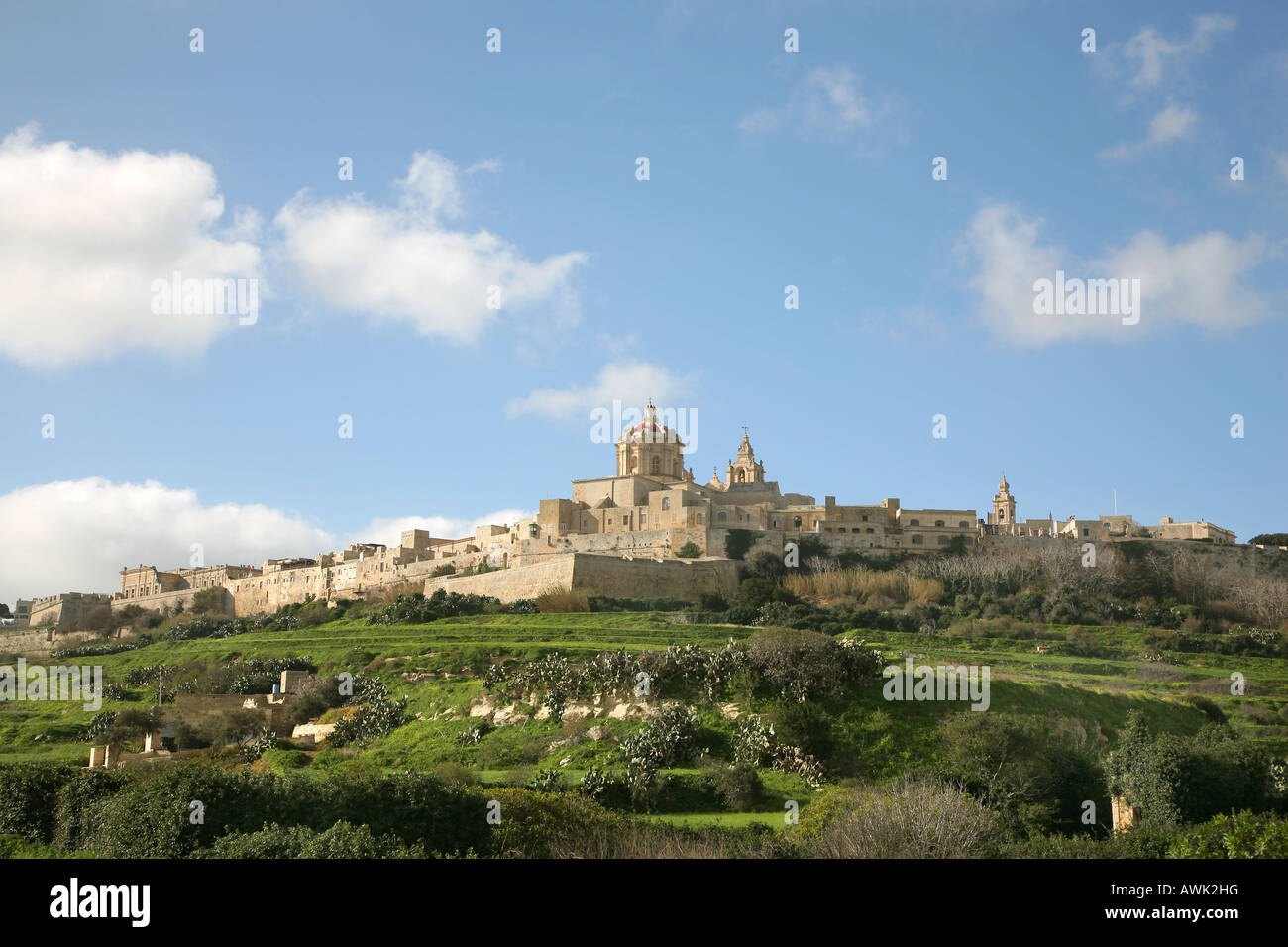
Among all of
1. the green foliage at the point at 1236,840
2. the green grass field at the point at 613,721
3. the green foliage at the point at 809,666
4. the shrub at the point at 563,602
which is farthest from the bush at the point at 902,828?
the shrub at the point at 563,602

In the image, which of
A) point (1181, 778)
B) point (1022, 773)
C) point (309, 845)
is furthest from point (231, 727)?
point (1181, 778)

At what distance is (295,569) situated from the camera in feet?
219

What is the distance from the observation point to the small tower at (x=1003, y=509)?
202ft

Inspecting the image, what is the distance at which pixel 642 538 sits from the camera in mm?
55719

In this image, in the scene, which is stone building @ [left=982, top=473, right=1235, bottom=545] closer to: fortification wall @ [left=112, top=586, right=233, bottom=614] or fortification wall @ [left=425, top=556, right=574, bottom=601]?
fortification wall @ [left=425, top=556, right=574, bottom=601]

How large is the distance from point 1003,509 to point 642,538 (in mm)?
20076

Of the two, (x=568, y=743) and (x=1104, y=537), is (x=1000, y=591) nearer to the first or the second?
(x=1104, y=537)

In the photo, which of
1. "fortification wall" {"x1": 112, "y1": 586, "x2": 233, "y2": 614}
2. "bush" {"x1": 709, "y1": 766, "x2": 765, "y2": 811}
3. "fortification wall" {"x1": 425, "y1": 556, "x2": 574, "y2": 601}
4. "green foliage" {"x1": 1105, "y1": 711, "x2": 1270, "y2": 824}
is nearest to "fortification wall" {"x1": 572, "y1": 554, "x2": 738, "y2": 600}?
"fortification wall" {"x1": 425, "y1": 556, "x2": 574, "y2": 601}

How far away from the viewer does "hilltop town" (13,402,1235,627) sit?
49.8 m

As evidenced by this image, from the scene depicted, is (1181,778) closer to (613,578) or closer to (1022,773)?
(1022,773)

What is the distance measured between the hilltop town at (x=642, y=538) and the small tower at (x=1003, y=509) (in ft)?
0.17
